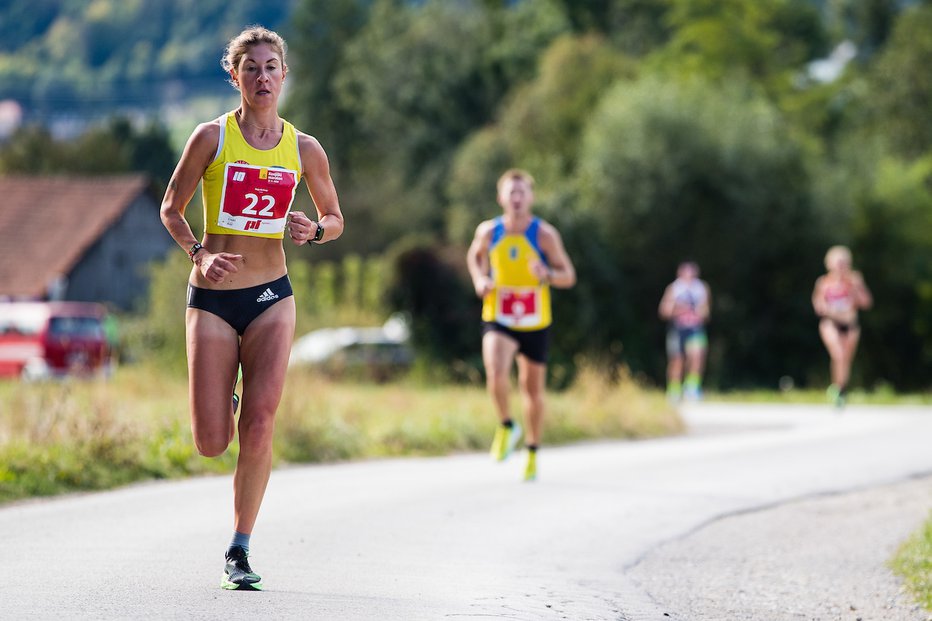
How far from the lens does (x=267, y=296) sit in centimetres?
730

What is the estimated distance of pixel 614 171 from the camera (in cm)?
4541

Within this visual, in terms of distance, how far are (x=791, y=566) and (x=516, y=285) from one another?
4.26 metres

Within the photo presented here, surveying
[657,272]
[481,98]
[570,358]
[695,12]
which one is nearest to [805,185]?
[657,272]

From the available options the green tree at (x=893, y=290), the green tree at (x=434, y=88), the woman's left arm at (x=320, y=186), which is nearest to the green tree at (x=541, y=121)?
the green tree at (x=434, y=88)

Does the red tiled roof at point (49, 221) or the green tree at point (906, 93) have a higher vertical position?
the green tree at point (906, 93)

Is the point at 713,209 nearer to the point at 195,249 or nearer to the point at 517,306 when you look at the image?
the point at 517,306

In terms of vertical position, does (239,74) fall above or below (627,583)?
above

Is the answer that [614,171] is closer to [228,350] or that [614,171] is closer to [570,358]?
[570,358]

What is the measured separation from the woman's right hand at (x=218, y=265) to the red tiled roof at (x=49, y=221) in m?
59.8

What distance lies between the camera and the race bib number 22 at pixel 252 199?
7270mm

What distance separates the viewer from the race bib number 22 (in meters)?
7.27

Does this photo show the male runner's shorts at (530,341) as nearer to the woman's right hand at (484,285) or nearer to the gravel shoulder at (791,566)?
the woman's right hand at (484,285)

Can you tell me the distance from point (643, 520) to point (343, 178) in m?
72.3

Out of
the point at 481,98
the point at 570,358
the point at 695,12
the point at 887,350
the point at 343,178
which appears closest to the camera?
the point at 570,358
